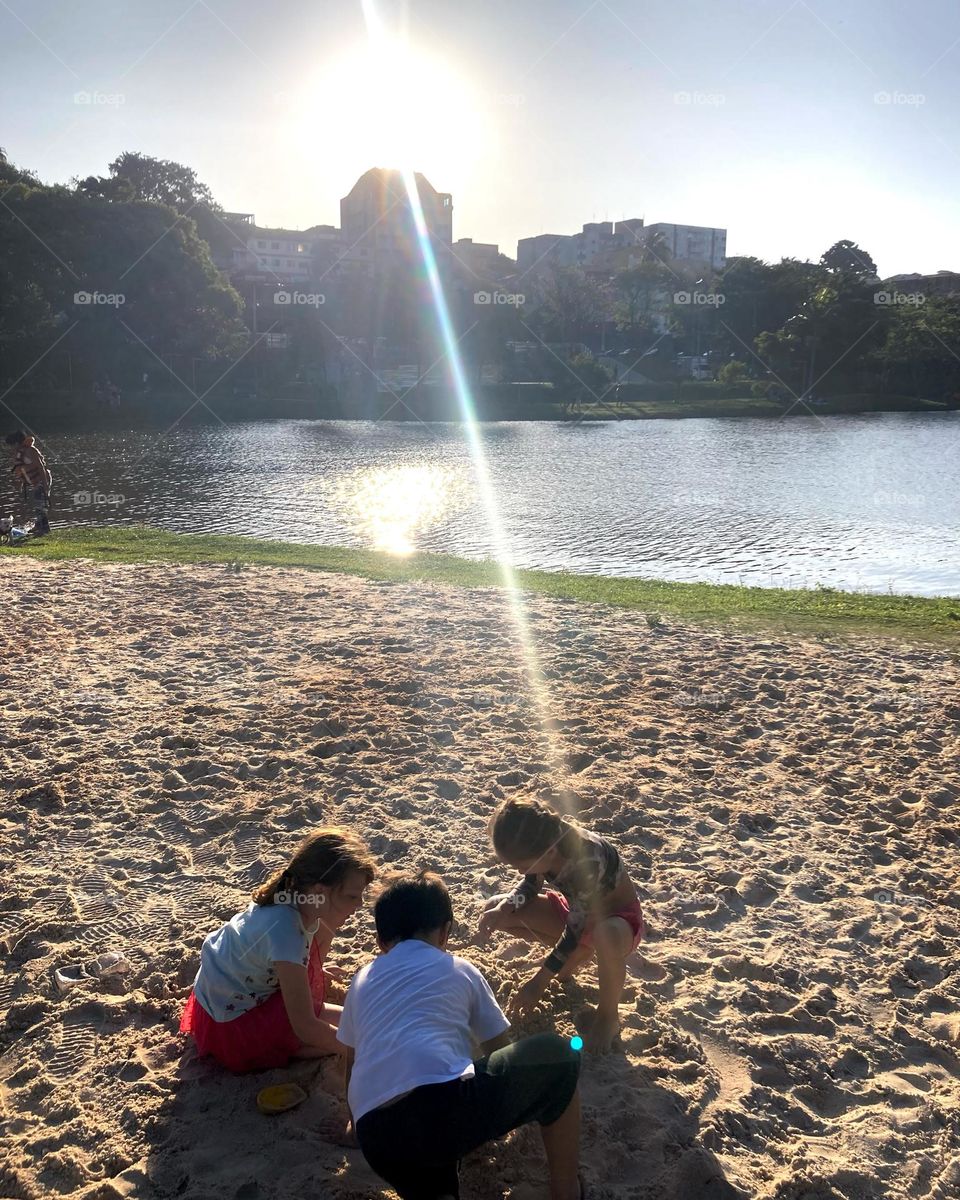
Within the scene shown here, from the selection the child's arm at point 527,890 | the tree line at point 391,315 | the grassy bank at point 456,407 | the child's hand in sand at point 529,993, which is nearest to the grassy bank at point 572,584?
the child's arm at point 527,890

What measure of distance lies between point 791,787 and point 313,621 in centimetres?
578

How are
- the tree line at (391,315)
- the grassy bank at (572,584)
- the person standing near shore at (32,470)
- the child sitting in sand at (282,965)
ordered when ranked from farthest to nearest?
the tree line at (391,315)
the person standing near shore at (32,470)
the grassy bank at (572,584)
the child sitting in sand at (282,965)

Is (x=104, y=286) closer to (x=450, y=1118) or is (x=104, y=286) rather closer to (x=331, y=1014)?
(x=331, y=1014)

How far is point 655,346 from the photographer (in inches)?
3563

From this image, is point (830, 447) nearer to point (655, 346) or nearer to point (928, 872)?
point (928, 872)

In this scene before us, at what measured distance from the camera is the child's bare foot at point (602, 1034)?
390 centimetres

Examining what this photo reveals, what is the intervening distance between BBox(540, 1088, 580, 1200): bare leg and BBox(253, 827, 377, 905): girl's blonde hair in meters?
1.01

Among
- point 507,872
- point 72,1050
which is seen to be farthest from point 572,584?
point 72,1050

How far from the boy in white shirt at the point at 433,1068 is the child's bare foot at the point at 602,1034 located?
747 mm

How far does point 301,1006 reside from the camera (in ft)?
11.6

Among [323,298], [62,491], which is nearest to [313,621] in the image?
[62,491]

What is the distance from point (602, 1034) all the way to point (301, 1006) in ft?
4.03

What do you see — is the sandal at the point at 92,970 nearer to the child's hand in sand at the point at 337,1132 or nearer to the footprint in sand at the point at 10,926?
the footprint in sand at the point at 10,926

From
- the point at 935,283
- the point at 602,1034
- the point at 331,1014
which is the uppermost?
the point at 935,283
